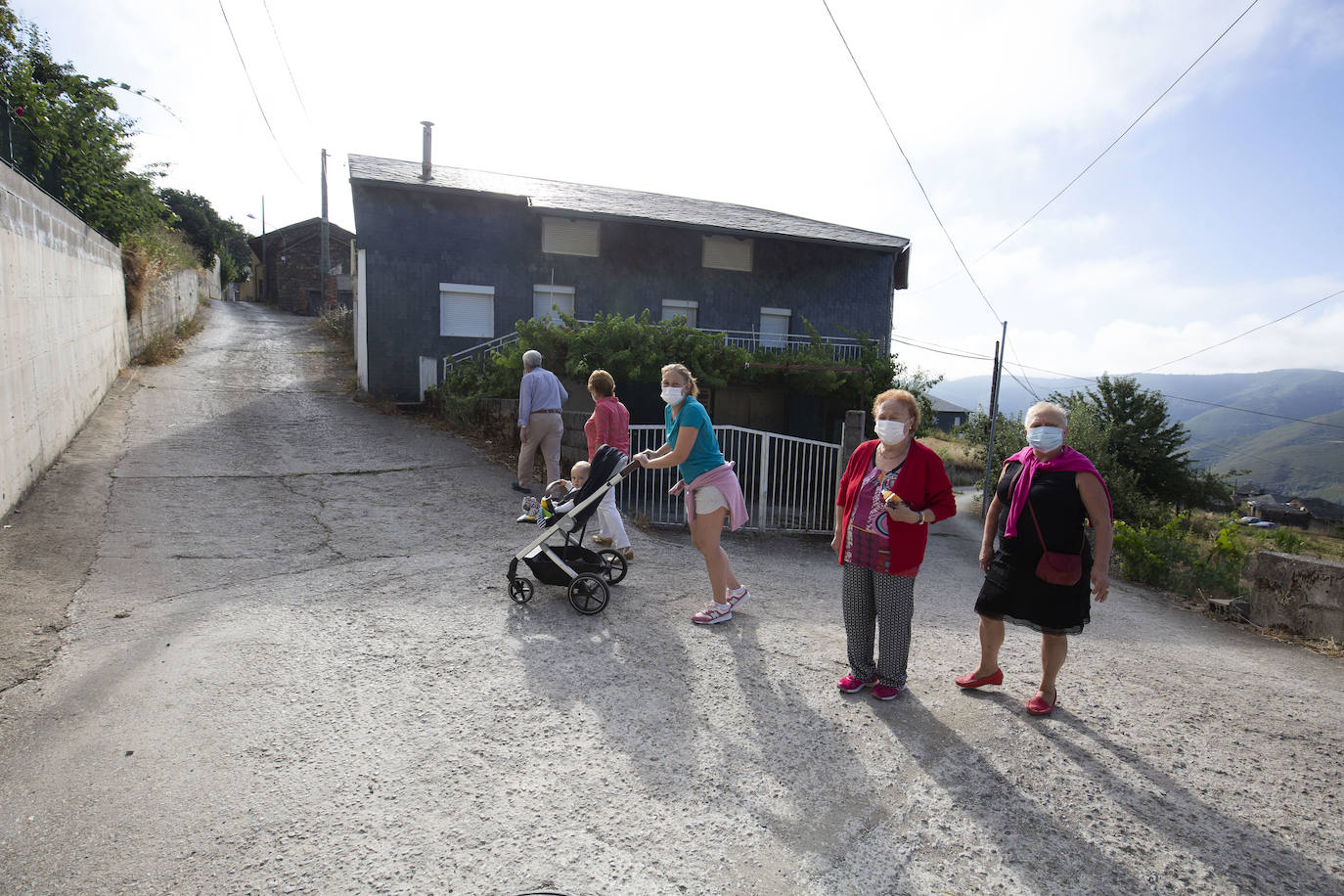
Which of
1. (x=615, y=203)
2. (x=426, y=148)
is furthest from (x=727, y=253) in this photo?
(x=426, y=148)

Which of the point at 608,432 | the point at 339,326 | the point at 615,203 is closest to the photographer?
the point at 608,432

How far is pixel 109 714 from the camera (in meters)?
3.15

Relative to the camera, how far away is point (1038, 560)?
3.37 meters

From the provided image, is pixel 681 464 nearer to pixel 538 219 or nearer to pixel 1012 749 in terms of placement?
pixel 1012 749

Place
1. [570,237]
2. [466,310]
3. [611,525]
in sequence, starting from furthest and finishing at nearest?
[570,237] → [466,310] → [611,525]

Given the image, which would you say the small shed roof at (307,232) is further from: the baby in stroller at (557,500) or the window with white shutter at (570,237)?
the baby in stroller at (557,500)

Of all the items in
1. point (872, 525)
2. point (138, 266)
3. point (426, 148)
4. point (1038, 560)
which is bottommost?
point (1038, 560)

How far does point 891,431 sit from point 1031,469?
2.37 feet

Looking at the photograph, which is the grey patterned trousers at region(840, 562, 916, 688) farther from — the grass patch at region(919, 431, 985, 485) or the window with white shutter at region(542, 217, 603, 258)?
the grass patch at region(919, 431, 985, 485)

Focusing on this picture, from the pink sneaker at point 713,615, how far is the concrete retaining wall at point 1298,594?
5027 millimetres

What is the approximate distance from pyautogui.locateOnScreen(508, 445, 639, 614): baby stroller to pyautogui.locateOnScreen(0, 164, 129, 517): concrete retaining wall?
427 cm

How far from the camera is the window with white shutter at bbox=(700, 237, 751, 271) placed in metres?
20.2

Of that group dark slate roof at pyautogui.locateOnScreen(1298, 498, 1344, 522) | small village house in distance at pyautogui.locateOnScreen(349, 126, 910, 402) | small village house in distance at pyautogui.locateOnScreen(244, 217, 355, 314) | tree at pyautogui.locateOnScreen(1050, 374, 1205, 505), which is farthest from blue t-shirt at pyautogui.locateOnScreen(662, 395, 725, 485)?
dark slate roof at pyautogui.locateOnScreen(1298, 498, 1344, 522)

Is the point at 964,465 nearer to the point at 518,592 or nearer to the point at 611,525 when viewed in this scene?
the point at 611,525
